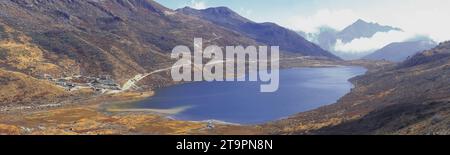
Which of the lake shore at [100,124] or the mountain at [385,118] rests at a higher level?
the mountain at [385,118]

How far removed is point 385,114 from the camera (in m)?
124

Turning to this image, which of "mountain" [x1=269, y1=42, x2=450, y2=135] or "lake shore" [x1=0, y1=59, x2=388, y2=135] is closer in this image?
"mountain" [x1=269, y1=42, x2=450, y2=135]

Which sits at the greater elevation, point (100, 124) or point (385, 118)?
point (385, 118)

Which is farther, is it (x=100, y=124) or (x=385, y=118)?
(x=100, y=124)

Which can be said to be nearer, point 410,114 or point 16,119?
Answer: point 410,114

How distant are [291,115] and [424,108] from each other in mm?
71393

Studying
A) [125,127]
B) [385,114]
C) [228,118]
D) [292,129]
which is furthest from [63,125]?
[385,114]

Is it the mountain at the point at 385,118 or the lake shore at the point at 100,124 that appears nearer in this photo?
the mountain at the point at 385,118

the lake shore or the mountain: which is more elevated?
the mountain
